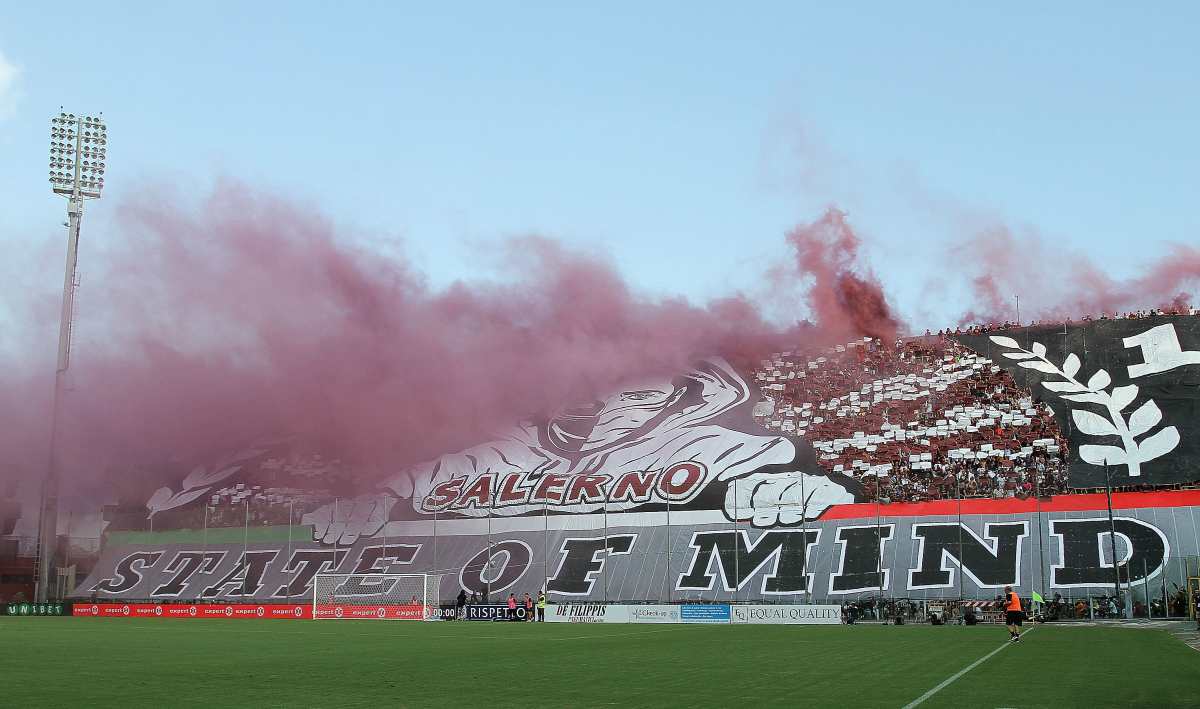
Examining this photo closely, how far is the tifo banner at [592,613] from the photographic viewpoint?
1976 inches

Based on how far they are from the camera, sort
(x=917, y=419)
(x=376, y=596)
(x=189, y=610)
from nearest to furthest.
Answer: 1. (x=376, y=596)
2. (x=189, y=610)
3. (x=917, y=419)

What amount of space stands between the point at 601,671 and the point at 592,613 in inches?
1246

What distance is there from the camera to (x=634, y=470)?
221ft

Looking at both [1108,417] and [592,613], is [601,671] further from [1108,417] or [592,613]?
[1108,417]

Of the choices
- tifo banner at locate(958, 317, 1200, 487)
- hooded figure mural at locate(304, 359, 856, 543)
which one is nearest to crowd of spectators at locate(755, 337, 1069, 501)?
tifo banner at locate(958, 317, 1200, 487)

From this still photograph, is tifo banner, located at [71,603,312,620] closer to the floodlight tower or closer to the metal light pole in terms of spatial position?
the floodlight tower

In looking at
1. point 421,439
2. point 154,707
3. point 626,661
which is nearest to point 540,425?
point 421,439

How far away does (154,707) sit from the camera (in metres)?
13.6

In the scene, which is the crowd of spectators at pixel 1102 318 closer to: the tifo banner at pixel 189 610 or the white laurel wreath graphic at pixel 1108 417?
the white laurel wreath graphic at pixel 1108 417

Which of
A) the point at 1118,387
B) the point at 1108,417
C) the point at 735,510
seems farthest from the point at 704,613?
the point at 1118,387

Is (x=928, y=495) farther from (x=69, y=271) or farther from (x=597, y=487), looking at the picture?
(x=69, y=271)

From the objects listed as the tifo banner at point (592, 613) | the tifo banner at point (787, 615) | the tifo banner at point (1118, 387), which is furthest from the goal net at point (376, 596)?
the tifo banner at point (1118, 387)

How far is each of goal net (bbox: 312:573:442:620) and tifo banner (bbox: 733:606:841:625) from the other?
656 inches

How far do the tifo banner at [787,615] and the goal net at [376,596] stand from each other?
1667cm
